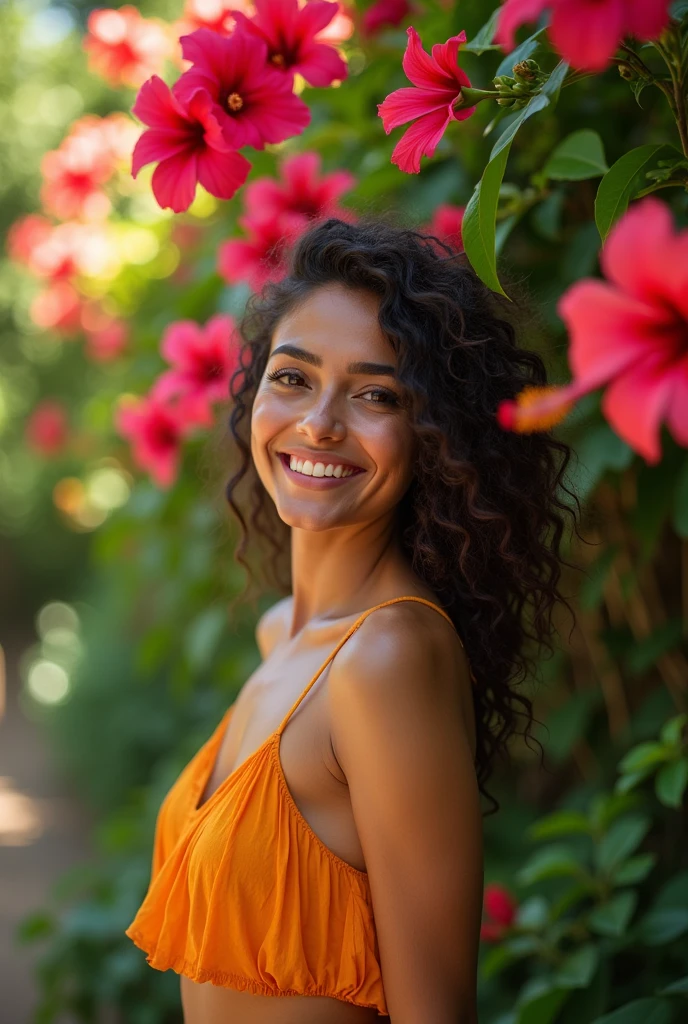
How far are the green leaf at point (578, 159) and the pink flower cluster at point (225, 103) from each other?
1.15 ft

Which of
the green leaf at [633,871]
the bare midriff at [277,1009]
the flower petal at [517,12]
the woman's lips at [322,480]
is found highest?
the flower petal at [517,12]

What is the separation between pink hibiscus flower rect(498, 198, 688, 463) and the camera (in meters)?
0.45

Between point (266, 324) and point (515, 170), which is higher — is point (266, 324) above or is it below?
below

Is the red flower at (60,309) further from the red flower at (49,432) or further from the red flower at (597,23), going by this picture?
the red flower at (597,23)

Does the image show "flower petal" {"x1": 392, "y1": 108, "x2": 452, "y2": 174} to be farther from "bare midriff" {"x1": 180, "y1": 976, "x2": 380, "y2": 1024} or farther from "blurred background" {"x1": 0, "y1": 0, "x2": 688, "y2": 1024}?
"bare midriff" {"x1": 180, "y1": 976, "x2": 380, "y2": 1024}

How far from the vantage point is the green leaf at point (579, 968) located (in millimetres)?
1335

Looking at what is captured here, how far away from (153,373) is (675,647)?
1.35m

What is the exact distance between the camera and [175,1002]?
7.00ft

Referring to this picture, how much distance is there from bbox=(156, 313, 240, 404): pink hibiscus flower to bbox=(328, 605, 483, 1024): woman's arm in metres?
0.88

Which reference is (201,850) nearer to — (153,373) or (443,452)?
(443,452)

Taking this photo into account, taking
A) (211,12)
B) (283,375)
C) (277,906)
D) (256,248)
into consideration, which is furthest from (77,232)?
(277,906)

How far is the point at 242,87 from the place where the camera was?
898 mm

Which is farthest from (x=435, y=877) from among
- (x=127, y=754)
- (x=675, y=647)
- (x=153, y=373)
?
(x=127, y=754)

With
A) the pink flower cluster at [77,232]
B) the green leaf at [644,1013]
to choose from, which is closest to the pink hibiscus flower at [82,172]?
the pink flower cluster at [77,232]
